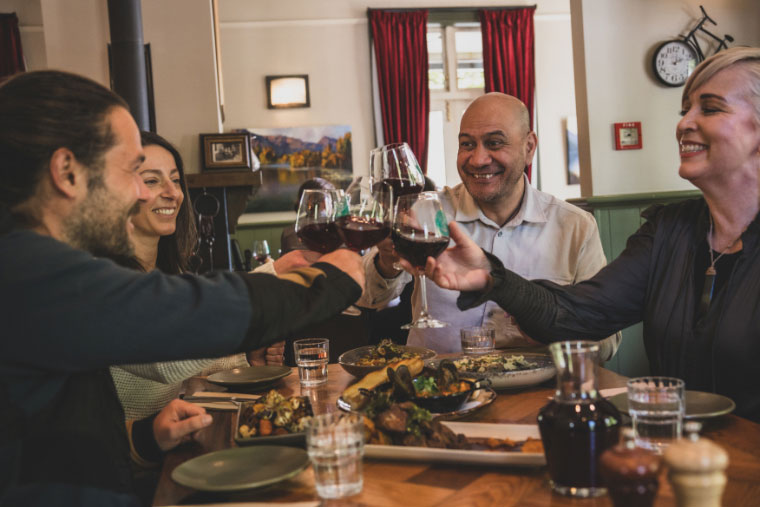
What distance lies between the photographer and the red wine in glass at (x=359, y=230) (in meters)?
1.47

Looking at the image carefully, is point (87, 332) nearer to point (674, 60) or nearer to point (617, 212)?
point (617, 212)

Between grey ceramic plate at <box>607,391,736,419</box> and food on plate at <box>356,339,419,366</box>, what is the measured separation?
2.01 ft

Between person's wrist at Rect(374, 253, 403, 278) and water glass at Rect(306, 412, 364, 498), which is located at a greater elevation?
person's wrist at Rect(374, 253, 403, 278)

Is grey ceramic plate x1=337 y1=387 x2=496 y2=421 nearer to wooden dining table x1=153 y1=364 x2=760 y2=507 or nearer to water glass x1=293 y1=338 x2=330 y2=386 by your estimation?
wooden dining table x1=153 y1=364 x2=760 y2=507

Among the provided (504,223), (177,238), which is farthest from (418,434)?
(504,223)

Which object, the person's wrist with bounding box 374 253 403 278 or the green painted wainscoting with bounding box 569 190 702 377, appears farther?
the green painted wainscoting with bounding box 569 190 702 377

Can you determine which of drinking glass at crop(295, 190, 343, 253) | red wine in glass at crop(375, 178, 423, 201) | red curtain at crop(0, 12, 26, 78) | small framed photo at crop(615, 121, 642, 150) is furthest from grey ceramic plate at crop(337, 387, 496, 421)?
red curtain at crop(0, 12, 26, 78)

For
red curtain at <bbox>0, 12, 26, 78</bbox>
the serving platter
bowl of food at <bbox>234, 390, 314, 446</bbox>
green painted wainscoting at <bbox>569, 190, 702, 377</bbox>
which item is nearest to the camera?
the serving platter

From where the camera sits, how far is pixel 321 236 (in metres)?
1.55

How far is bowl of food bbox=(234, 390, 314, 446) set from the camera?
4.25 feet

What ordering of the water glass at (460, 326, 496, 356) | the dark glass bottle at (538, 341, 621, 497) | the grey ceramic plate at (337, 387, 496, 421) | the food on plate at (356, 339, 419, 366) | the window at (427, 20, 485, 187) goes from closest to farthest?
the dark glass bottle at (538, 341, 621, 497)
the grey ceramic plate at (337, 387, 496, 421)
the food on plate at (356, 339, 419, 366)
the water glass at (460, 326, 496, 356)
the window at (427, 20, 485, 187)

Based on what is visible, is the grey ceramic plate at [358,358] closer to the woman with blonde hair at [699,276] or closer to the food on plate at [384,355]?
the food on plate at [384,355]

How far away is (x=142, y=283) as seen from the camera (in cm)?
106

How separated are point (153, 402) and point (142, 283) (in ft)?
2.89
